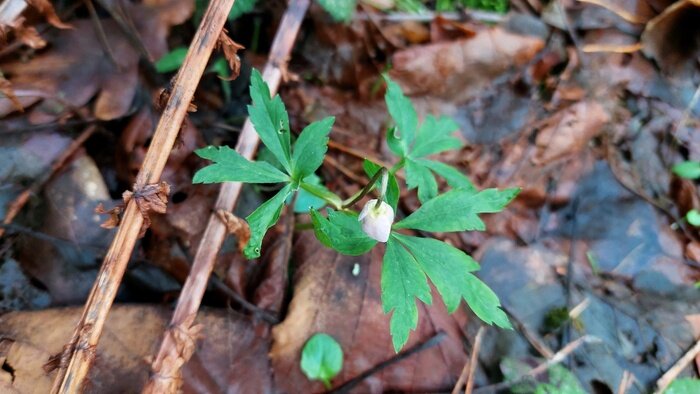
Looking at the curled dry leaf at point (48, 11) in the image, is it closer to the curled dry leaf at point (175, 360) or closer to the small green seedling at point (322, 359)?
the curled dry leaf at point (175, 360)

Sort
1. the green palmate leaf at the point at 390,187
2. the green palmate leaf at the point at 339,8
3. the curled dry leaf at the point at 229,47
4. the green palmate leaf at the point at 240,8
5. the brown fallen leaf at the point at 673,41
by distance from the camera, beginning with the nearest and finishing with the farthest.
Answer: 1. the green palmate leaf at the point at 390,187
2. the curled dry leaf at the point at 229,47
3. the green palmate leaf at the point at 240,8
4. the green palmate leaf at the point at 339,8
5. the brown fallen leaf at the point at 673,41

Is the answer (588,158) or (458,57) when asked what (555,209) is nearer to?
(588,158)

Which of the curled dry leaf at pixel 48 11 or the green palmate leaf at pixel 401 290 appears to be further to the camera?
the curled dry leaf at pixel 48 11

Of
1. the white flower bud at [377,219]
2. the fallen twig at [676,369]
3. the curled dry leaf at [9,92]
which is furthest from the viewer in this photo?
the fallen twig at [676,369]

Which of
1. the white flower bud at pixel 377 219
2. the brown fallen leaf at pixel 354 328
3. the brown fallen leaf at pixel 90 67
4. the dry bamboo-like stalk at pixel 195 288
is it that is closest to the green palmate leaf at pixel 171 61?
the brown fallen leaf at pixel 90 67

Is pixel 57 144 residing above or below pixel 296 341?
above

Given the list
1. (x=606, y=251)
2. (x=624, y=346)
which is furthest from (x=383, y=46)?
(x=624, y=346)
